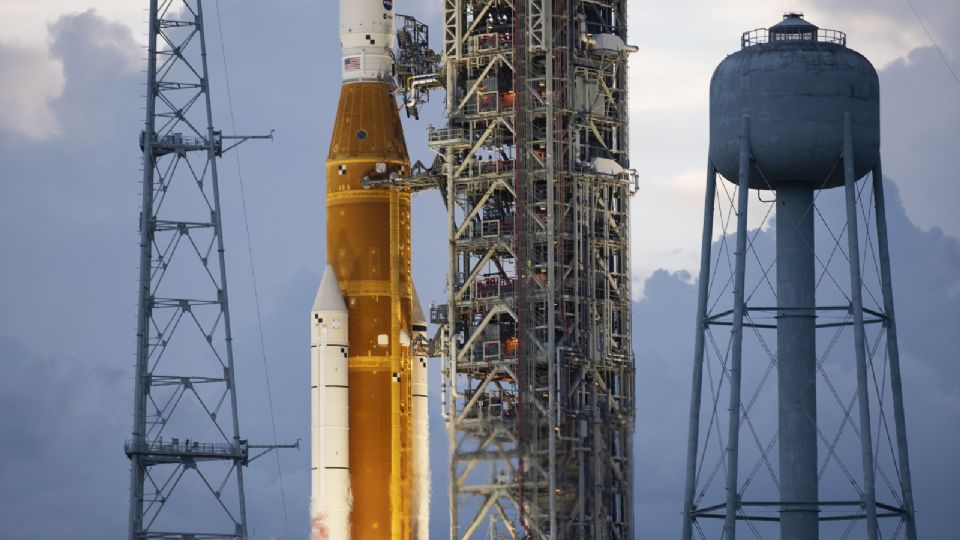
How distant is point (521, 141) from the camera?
112m

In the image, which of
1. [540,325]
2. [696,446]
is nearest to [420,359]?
[540,325]

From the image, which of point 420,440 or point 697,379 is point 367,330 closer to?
point 420,440

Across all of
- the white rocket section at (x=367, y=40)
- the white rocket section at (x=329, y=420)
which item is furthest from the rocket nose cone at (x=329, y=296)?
the white rocket section at (x=367, y=40)

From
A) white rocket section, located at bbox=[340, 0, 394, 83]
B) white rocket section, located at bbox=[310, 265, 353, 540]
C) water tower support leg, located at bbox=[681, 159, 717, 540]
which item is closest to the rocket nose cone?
white rocket section, located at bbox=[310, 265, 353, 540]

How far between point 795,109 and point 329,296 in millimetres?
28849

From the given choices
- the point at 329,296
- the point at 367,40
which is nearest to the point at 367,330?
the point at 329,296

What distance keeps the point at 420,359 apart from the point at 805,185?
91.3ft

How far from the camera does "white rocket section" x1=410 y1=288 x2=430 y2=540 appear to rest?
116000 mm

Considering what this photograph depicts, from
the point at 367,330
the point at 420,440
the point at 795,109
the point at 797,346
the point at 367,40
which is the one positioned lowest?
the point at 420,440

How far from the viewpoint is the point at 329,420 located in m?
113

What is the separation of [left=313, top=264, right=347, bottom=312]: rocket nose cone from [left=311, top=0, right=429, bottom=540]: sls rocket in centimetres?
5

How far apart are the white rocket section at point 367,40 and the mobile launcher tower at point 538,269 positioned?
3.21m

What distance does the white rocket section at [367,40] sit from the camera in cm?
11688

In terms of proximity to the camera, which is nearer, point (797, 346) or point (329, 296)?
point (797, 346)
